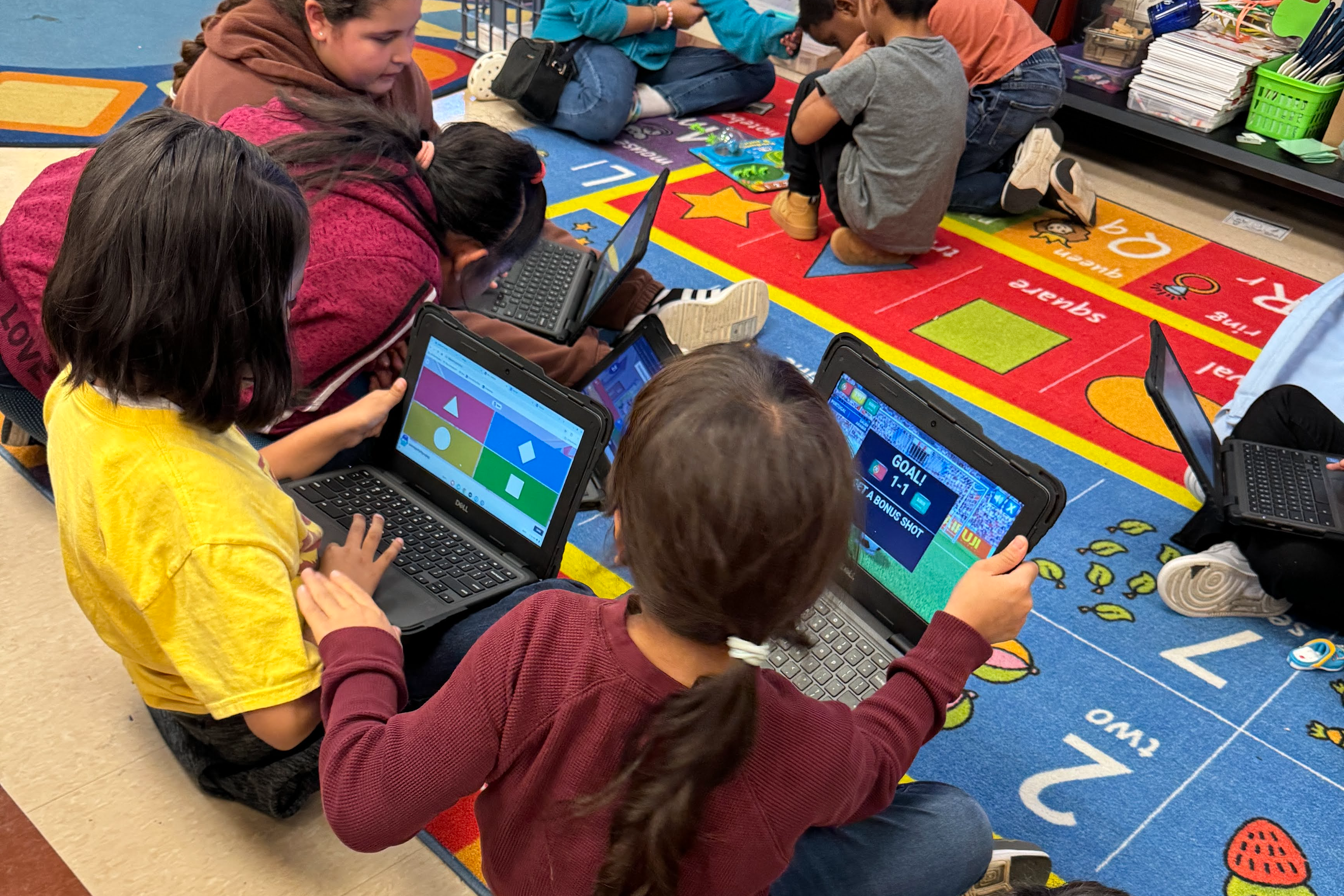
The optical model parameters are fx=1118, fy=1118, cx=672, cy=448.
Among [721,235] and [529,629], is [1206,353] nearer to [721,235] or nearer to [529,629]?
[721,235]

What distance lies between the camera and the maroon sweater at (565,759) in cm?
81

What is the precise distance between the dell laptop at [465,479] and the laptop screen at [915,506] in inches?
11.7

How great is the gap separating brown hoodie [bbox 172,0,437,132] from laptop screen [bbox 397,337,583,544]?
84 cm

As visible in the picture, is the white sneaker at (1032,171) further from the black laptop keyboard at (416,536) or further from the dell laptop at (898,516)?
the black laptop keyboard at (416,536)

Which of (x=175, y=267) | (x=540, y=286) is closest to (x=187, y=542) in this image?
(x=175, y=267)

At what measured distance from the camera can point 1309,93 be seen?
3205mm

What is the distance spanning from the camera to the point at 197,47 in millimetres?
2283

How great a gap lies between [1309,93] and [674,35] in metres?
1.91

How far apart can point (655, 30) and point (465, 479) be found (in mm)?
2591

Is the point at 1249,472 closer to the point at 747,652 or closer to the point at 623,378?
the point at 623,378

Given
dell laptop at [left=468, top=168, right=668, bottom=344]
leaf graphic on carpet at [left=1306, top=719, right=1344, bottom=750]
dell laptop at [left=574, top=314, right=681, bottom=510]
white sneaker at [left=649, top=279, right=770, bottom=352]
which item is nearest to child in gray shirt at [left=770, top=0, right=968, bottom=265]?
white sneaker at [left=649, top=279, right=770, bottom=352]

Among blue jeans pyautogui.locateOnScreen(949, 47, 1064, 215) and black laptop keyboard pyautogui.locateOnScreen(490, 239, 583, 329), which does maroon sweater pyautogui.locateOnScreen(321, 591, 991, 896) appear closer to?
black laptop keyboard pyautogui.locateOnScreen(490, 239, 583, 329)

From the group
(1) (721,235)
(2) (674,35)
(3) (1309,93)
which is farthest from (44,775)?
(3) (1309,93)

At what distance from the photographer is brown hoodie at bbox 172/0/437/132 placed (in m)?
1.98
